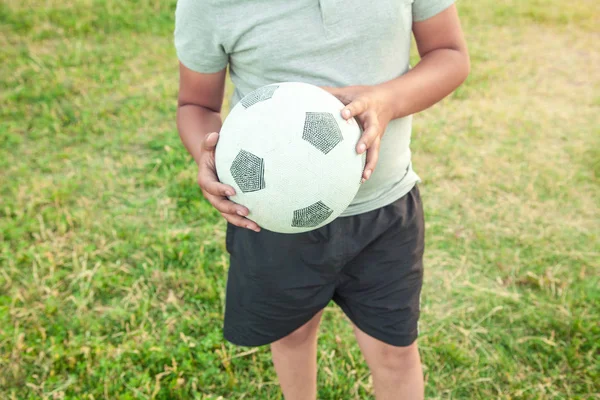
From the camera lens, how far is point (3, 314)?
8.22 feet

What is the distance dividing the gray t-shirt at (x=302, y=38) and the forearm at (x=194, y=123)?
0.15m

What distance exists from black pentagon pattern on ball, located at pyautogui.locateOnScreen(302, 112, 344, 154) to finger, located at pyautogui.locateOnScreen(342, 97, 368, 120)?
0.12 feet

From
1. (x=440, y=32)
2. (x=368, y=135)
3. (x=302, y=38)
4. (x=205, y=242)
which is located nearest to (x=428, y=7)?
(x=440, y=32)

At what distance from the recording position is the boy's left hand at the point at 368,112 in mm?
1241

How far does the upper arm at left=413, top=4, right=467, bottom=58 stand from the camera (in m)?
1.51

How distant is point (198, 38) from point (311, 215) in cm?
59

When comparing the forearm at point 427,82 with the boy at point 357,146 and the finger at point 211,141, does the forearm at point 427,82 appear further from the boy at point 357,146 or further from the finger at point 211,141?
the finger at point 211,141

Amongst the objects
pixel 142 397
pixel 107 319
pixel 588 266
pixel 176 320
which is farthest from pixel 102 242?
pixel 588 266

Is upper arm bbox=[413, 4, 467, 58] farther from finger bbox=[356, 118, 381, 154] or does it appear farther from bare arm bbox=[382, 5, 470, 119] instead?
finger bbox=[356, 118, 381, 154]

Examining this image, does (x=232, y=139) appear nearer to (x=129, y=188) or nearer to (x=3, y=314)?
(x=3, y=314)

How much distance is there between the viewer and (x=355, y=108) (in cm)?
124

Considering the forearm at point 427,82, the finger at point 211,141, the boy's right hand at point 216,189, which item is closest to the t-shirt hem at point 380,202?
the forearm at point 427,82

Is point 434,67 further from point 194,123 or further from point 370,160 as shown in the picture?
point 194,123

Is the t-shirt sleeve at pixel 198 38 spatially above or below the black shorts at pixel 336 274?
above
